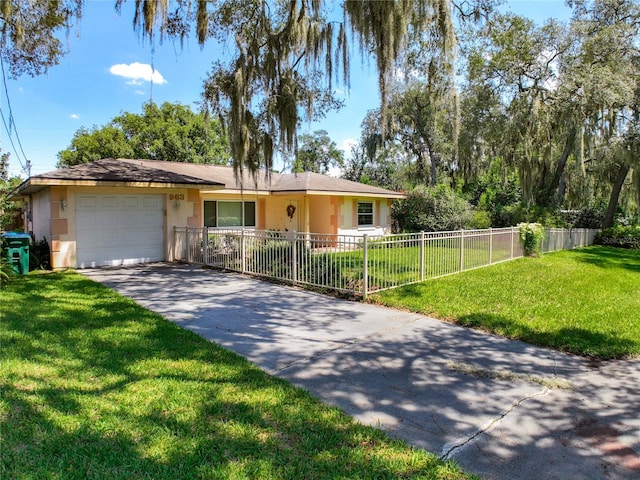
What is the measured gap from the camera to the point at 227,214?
600 inches

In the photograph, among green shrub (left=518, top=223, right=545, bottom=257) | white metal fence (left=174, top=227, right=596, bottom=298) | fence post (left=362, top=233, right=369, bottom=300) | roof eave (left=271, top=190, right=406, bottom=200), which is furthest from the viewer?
roof eave (left=271, top=190, right=406, bottom=200)

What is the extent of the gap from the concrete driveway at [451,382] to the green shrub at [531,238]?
27.7ft

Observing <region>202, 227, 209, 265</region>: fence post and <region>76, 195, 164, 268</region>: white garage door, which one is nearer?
<region>76, 195, 164, 268</region>: white garage door

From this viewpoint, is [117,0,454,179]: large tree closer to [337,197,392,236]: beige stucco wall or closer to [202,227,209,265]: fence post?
[202,227,209,265]: fence post

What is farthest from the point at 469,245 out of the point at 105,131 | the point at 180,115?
the point at 105,131

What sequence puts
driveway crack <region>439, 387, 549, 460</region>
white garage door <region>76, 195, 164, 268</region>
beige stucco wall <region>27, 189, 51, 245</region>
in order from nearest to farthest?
driveway crack <region>439, 387, 549, 460</region> → white garage door <region>76, 195, 164, 268</region> → beige stucco wall <region>27, 189, 51, 245</region>

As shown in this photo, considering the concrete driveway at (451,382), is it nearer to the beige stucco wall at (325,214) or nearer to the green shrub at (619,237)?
the beige stucco wall at (325,214)

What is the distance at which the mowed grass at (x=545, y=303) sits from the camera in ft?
17.3

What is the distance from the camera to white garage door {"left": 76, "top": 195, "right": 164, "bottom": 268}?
1109cm

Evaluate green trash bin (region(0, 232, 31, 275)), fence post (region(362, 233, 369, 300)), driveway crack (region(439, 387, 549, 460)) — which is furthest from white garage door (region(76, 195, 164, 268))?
driveway crack (region(439, 387, 549, 460))

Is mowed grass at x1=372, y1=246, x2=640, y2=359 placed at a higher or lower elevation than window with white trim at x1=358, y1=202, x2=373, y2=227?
lower

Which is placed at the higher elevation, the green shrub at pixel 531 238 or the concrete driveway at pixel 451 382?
the green shrub at pixel 531 238

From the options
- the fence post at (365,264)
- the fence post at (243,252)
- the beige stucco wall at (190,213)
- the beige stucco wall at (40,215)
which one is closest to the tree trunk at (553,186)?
the beige stucco wall at (190,213)

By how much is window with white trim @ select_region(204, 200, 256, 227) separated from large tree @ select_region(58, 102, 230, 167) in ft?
54.8
